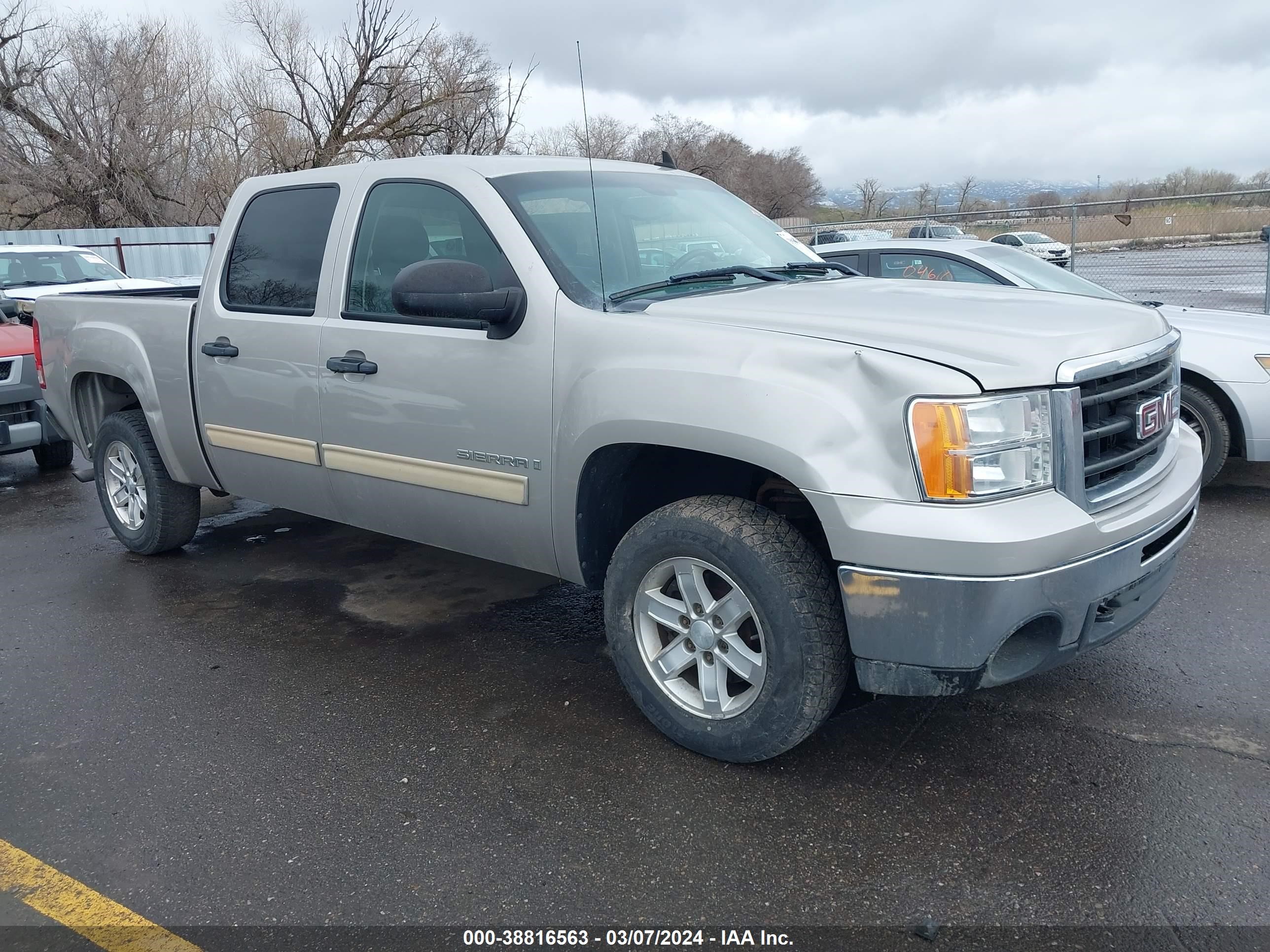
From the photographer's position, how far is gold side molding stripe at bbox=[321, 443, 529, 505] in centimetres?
367

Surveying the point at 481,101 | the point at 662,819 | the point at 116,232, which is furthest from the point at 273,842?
the point at 481,101

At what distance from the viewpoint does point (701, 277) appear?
382 centimetres

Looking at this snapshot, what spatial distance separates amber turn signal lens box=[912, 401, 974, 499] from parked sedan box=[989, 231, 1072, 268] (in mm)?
16884

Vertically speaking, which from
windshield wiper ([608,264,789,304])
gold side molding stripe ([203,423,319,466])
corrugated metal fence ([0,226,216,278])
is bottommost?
gold side molding stripe ([203,423,319,466])

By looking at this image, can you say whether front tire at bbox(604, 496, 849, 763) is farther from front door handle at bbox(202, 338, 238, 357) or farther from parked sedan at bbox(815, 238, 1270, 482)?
parked sedan at bbox(815, 238, 1270, 482)

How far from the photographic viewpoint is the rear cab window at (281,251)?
441cm

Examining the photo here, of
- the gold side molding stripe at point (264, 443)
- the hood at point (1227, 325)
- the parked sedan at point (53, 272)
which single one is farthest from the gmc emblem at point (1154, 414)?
the parked sedan at point (53, 272)

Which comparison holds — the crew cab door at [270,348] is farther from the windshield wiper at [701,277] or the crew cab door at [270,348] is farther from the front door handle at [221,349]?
the windshield wiper at [701,277]

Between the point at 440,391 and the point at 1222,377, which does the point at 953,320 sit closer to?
the point at 440,391

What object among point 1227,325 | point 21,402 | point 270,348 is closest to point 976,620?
point 270,348

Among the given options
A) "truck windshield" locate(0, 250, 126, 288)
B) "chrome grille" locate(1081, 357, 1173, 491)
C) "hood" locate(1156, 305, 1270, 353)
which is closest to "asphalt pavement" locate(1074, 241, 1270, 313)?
"hood" locate(1156, 305, 1270, 353)

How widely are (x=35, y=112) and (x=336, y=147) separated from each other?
27.4 feet

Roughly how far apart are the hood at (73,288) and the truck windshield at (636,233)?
303 inches

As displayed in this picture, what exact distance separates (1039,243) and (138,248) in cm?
2270
